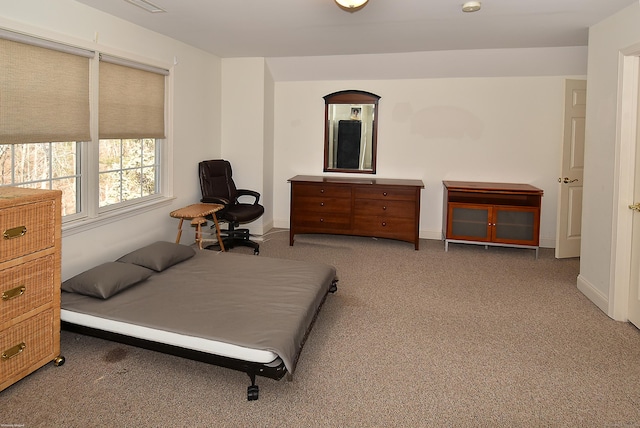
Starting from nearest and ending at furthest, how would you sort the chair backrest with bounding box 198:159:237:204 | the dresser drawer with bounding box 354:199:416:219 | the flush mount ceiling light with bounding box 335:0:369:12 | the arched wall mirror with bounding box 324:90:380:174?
the flush mount ceiling light with bounding box 335:0:369:12, the chair backrest with bounding box 198:159:237:204, the dresser drawer with bounding box 354:199:416:219, the arched wall mirror with bounding box 324:90:380:174

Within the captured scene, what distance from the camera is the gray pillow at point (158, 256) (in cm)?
365

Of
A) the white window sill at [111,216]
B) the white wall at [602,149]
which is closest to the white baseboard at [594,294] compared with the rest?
the white wall at [602,149]

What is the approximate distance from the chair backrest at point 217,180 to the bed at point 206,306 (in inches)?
69.7

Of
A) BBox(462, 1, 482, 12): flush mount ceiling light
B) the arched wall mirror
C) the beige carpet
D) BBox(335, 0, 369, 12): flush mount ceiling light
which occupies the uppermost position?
BBox(462, 1, 482, 12): flush mount ceiling light

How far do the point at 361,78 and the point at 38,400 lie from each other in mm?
5211

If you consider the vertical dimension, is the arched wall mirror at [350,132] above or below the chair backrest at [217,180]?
above

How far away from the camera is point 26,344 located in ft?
8.25

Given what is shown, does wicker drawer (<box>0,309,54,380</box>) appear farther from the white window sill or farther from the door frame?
the door frame

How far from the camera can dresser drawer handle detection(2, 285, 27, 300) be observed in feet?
7.77

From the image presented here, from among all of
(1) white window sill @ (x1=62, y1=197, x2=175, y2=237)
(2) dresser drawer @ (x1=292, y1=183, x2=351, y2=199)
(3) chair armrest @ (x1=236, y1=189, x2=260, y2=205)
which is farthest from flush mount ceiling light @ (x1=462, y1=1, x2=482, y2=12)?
(1) white window sill @ (x1=62, y1=197, x2=175, y2=237)

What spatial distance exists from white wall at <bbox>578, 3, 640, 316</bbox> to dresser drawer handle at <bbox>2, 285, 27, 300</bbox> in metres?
4.06

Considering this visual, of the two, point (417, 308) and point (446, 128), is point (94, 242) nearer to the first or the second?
point (417, 308)

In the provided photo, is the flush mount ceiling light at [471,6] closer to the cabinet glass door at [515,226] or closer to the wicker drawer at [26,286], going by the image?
the cabinet glass door at [515,226]

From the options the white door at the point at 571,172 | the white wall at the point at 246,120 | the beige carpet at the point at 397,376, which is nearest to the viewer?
the beige carpet at the point at 397,376
